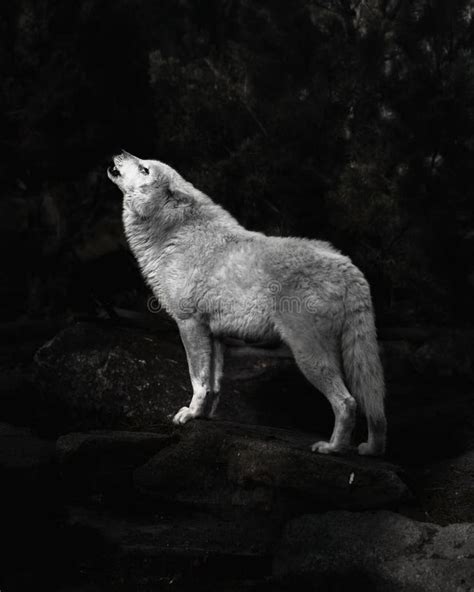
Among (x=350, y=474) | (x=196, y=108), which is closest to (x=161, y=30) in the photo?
(x=196, y=108)

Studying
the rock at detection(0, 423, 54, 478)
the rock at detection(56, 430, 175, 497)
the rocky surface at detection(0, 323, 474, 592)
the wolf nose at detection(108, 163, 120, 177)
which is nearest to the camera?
the rocky surface at detection(0, 323, 474, 592)

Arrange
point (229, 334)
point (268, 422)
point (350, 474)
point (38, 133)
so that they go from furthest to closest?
point (38, 133), point (268, 422), point (229, 334), point (350, 474)

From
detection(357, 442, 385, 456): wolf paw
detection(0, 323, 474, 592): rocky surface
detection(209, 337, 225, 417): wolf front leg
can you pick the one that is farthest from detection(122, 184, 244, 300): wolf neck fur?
detection(357, 442, 385, 456): wolf paw

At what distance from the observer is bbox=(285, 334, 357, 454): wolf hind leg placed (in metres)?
5.41

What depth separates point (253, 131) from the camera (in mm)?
10211

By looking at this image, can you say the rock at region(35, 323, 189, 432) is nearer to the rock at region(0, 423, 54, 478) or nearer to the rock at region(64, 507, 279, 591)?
the rock at region(0, 423, 54, 478)

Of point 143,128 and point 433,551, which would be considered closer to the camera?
point 433,551

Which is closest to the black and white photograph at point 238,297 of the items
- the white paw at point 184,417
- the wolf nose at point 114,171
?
the white paw at point 184,417

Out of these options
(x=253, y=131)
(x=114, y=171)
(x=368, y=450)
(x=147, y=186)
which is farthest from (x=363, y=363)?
(x=253, y=131)

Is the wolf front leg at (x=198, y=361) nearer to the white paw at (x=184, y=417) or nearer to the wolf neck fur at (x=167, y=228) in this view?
the white paw at (x=184, y=417)

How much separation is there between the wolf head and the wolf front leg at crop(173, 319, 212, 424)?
0.98m

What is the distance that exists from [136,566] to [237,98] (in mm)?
6673

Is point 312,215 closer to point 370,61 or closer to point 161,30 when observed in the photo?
point 370,61

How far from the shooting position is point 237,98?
10188 millimetres
